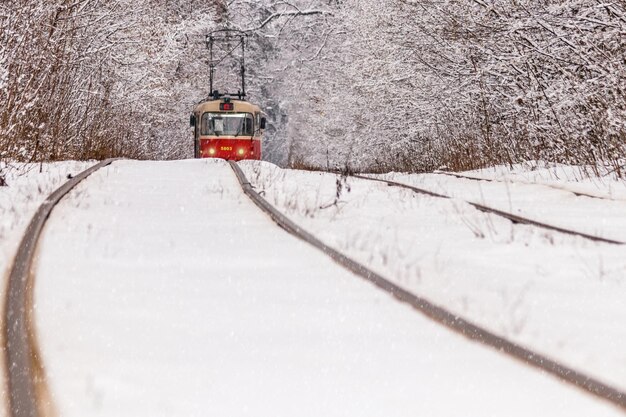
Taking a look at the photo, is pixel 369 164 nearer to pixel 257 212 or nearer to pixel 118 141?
pixel 118 141

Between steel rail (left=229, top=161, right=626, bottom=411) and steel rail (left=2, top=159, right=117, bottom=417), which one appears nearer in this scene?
steel rail (left=2, top=159, right=117, bottom=417)

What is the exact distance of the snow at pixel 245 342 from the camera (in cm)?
235

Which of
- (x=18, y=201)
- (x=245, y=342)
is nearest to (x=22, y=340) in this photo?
(x=245, y=342)

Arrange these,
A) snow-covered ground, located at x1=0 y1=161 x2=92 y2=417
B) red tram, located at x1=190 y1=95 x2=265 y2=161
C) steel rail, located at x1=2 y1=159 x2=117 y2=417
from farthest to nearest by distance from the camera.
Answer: red tram, located at x1=190 y1=95 x2=265 y2=161, snow-covered ground, located at x1=0 y1=161 x2=92 y2=417, steel rail, located at x1=2 y1=159 x2=117 y2=417

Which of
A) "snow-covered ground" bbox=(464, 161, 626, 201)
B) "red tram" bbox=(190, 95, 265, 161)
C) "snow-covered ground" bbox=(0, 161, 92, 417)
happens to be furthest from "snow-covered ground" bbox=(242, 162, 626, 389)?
"red tram" bbox=(190, 95, 265, 161)

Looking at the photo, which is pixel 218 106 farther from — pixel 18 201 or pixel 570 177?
pixel 18 201

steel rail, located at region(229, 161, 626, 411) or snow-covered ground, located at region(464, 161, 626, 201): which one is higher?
snow-covered ground, located at region(464, 161, 626, 201)

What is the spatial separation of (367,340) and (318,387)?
57 centimetres

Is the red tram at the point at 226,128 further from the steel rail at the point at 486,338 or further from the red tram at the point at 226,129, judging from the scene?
the steel rail at the point at 486,338

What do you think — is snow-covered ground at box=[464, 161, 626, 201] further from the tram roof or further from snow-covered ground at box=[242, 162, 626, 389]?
the tram roof

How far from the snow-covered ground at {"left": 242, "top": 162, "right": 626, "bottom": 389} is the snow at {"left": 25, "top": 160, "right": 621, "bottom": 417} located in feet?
0.56

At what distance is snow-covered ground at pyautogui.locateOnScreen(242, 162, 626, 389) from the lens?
3246 mm

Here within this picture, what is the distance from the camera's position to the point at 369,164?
3388 cm

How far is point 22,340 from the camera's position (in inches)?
109
